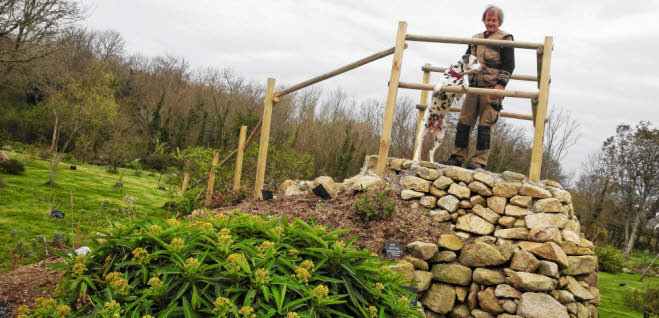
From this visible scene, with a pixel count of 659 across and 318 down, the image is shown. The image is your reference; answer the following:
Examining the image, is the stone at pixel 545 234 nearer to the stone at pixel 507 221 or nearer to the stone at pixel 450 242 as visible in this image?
the stone at pixel 507 221

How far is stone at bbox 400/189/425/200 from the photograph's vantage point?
510 centimetres

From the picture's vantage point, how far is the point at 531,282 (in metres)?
4.13

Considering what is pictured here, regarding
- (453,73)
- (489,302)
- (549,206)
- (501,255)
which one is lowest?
(489,302)

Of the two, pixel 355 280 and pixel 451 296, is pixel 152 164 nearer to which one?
pixel 451 296

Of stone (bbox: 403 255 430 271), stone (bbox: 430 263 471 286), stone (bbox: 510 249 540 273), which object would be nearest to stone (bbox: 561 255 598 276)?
stone (bbox: 510 249 540 273)

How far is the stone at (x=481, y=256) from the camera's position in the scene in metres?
4.35

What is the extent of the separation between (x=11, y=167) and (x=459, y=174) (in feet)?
43.9

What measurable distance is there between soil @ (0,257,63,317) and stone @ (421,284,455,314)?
327cm

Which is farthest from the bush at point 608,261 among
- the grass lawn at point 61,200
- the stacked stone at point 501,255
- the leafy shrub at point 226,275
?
the leafy shrub at point 226,275

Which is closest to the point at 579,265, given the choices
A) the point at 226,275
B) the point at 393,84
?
the point at 393,84

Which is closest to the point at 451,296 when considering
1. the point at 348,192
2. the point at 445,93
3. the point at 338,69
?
the point at 348,192

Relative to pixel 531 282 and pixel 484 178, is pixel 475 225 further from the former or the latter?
pixel 531 282

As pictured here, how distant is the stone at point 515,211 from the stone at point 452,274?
33.3 inches

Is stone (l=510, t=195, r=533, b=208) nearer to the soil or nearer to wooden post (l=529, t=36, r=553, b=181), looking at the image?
wooden post (l=529, t=36, r=553, b=181)
